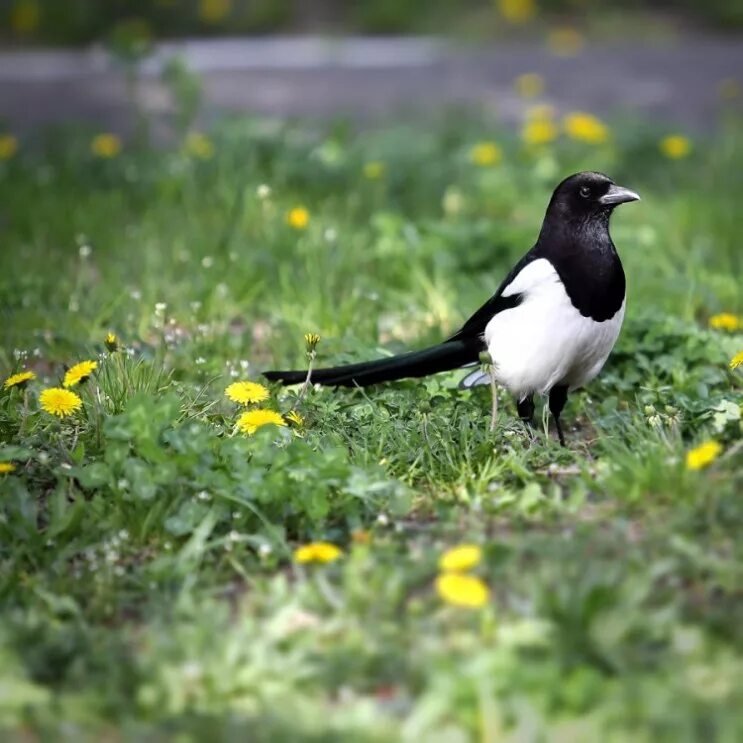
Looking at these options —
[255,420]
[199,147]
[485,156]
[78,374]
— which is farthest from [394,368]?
[199,147]

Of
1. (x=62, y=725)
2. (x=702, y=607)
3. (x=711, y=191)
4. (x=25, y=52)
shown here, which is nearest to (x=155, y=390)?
(x=62, y=725)

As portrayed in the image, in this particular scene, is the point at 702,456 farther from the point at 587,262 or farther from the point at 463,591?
the point at 587,262

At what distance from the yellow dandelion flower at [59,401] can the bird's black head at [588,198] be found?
141 cm

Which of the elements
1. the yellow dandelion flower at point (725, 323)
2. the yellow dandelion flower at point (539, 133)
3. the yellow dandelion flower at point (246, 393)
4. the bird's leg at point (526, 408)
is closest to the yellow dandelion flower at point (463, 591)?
the yellow dandelion flower at point (246, 393)

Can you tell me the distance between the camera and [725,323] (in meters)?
4.40

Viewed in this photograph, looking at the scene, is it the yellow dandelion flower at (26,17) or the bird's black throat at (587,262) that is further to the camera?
the yellow dandelion flower at (26,17)

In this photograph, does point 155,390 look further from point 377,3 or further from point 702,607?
point 377,3

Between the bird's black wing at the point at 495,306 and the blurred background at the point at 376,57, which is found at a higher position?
the blurred background at the point at 376,57

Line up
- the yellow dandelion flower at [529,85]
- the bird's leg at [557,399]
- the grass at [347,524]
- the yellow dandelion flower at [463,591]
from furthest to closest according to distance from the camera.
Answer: the yellow dandelion flower at [529,85] → the bird's leg at [557,399] → the yellow dandelion flower at [463,591] → the grass at [347,524]

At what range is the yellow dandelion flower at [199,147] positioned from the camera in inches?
249

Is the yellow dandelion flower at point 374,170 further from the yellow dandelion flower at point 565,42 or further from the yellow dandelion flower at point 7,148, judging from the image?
the yellow dandelion flower at point 565,42

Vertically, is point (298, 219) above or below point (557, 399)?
above

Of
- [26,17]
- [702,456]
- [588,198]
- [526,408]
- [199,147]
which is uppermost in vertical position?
[26,17]

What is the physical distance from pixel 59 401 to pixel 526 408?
133 cm
